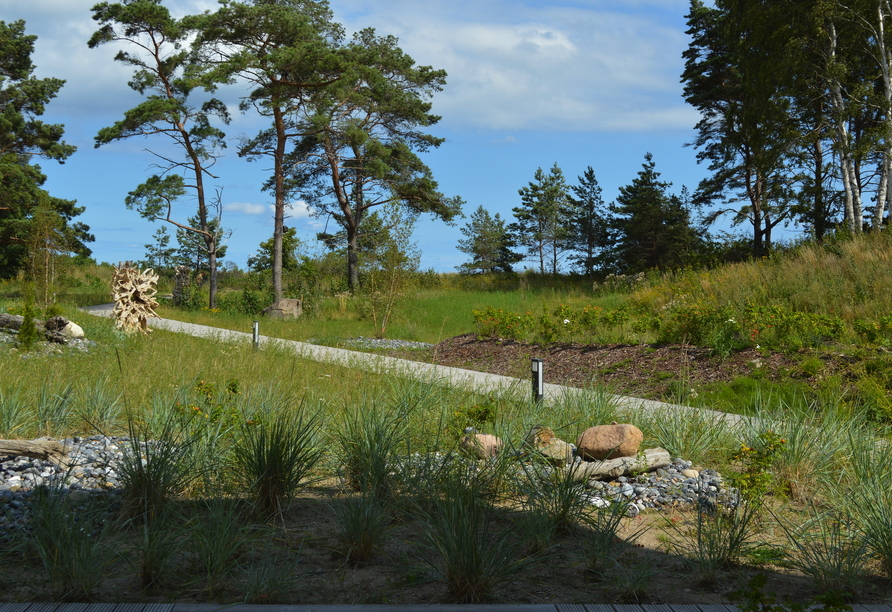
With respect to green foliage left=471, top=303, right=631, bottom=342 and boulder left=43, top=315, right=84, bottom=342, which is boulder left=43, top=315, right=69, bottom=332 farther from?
green foliage left=471, top=303, right=631, bottom=342

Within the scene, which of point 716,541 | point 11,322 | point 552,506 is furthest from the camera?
point 11,322

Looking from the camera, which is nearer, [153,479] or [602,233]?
[153,479]

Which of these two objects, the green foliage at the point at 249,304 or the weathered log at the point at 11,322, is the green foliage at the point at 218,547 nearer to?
the weathered log at the point at 11,322

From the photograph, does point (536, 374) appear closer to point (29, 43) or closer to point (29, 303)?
point (29, 303)

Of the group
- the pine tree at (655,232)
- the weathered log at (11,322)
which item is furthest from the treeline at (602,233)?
the weathered log at (11,322)

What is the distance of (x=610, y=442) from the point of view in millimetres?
4105

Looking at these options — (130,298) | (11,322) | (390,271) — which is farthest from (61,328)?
(390,271)

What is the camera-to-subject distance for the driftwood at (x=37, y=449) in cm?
402

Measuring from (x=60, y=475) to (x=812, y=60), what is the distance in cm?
2111

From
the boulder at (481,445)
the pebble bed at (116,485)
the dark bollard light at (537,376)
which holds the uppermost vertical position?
the dark bollard light at (537,376)

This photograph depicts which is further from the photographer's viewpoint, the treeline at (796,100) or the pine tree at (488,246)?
the pine tree at (488,246)

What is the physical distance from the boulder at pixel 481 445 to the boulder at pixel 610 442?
1.84 feet

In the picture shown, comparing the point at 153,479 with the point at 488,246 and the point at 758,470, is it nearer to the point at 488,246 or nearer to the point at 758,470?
the point at 758,470

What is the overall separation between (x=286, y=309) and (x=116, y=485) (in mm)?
16190
